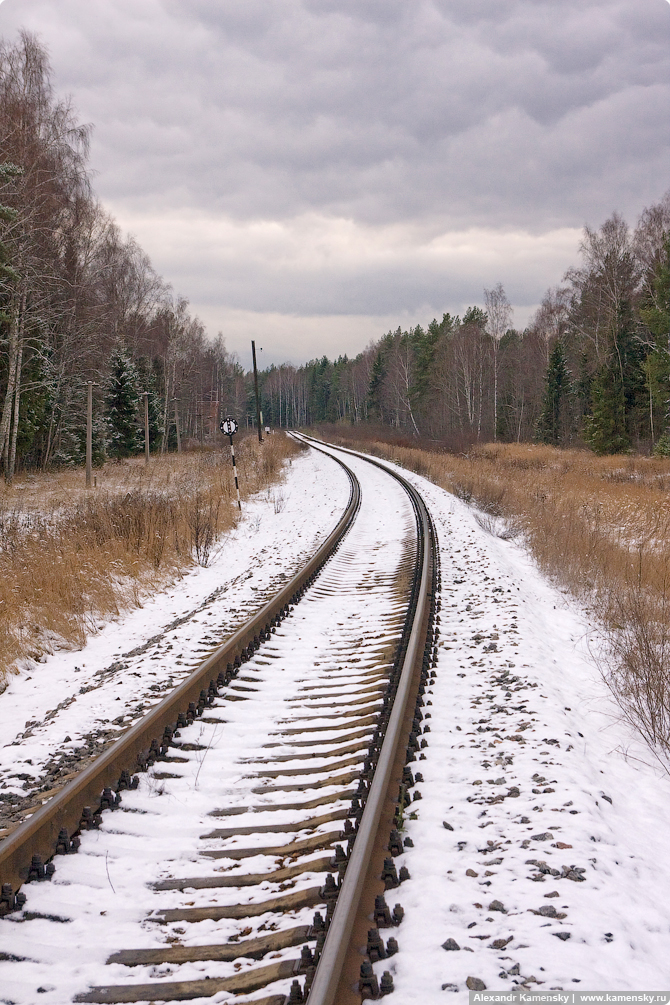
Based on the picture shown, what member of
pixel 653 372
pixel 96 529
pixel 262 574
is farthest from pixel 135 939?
pixel 653 372

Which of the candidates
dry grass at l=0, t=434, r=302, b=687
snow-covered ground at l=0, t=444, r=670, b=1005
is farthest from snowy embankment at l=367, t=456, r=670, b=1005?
dry grass at l=0, t=434, r=302, b=687

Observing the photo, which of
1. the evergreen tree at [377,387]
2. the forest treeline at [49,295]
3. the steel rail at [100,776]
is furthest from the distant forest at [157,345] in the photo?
the steel rail at [100,776]

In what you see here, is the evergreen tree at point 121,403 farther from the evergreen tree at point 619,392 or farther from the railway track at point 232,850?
the railway track at point 232,850

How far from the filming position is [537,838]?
2.97 m

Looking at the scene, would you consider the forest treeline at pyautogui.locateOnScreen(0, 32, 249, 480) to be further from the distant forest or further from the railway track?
the railway track

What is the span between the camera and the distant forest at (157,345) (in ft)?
61.3

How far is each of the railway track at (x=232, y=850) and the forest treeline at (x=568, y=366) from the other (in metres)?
26.2

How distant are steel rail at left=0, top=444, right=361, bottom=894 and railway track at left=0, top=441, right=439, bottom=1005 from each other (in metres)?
0.01

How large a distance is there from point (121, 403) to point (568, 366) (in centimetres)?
3586

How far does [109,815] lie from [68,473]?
23.2 m

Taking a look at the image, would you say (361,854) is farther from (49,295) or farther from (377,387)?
(377,387)

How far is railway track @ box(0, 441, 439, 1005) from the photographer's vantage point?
2.27 metres

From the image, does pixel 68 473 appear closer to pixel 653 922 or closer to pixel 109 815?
pixel 109 815

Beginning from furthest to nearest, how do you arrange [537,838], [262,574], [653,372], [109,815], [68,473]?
[653,372] < [68,473] < [262,574] < [109,815] < [537,838]
